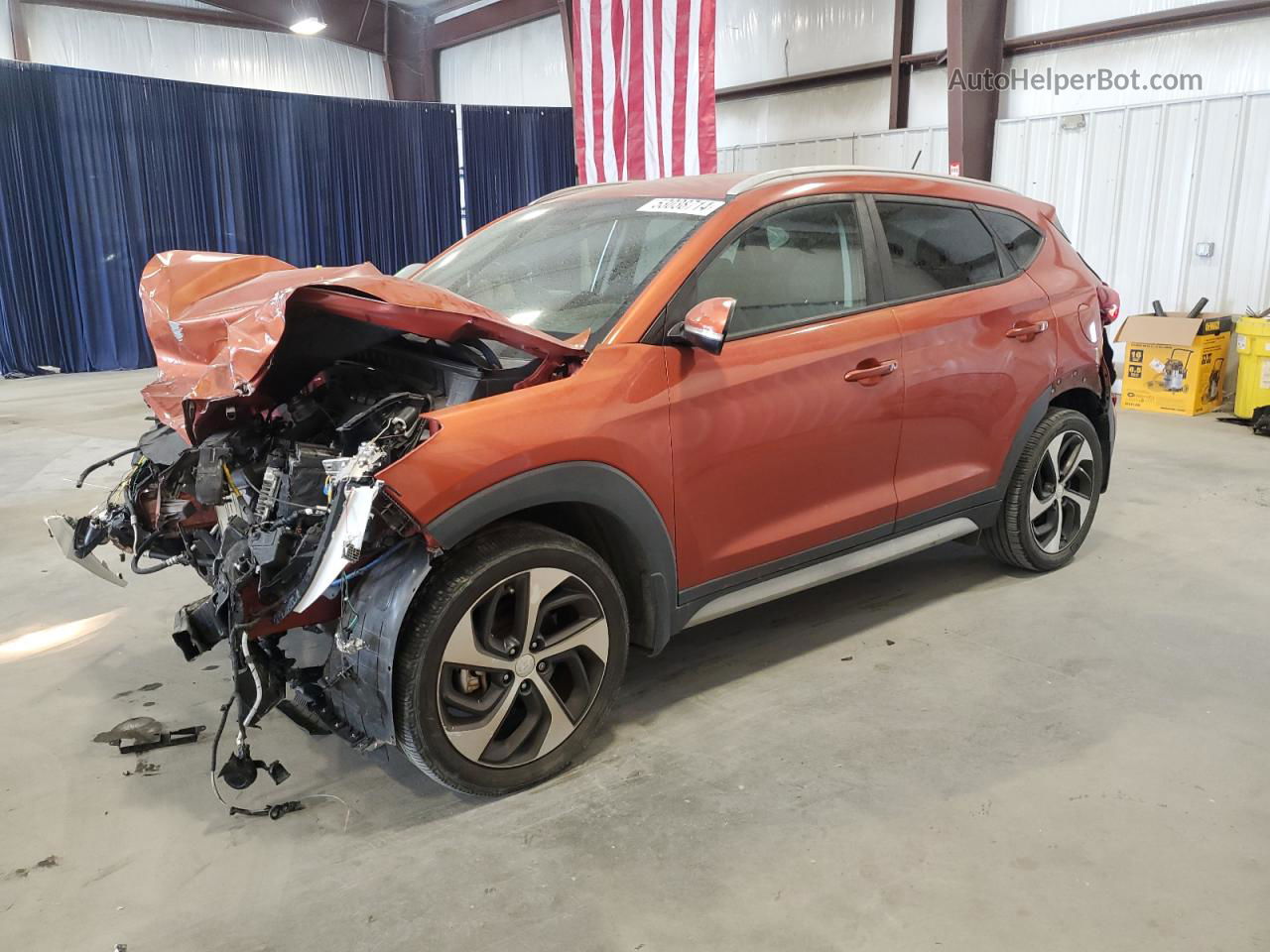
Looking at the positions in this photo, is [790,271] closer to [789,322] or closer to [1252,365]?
[789,322]

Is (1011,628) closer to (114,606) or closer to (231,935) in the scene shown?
(231,935)

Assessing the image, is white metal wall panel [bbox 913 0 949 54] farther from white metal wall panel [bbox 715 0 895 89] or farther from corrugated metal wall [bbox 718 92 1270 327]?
corrugated metal wall [bbox 718 92 1270 327]

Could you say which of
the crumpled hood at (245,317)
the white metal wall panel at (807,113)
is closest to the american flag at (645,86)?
the white metal wall panel at (807,113)

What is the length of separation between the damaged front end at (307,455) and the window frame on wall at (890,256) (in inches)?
48.9

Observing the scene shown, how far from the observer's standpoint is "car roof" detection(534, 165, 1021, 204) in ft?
9.98

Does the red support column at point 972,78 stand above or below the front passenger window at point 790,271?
above

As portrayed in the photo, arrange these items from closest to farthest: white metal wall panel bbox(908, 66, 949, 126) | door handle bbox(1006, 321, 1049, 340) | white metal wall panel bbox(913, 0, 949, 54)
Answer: door handle bbox(1006, 321, 1049, 340) → white metal wall panel bbox(913, 0, 949, 54) → white metal wall panel bbox(908, 66, 949, 126)

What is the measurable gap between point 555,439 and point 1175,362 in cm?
690

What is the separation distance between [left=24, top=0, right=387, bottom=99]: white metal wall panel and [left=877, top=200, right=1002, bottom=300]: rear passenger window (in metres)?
13.3

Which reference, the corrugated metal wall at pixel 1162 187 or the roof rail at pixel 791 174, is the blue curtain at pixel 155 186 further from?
the roof rail at pixel 791 174

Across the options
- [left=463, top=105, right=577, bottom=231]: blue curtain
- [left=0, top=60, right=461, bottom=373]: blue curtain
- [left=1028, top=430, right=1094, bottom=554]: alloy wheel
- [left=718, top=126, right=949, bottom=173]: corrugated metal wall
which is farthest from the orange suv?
[left=463, top=105, right=577, bottom=231]: blue curtain

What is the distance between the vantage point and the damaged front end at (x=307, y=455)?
228 cm

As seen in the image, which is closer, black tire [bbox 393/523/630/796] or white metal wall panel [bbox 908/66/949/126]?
black tire [bbox 393/523/630/796]

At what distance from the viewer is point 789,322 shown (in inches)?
116
